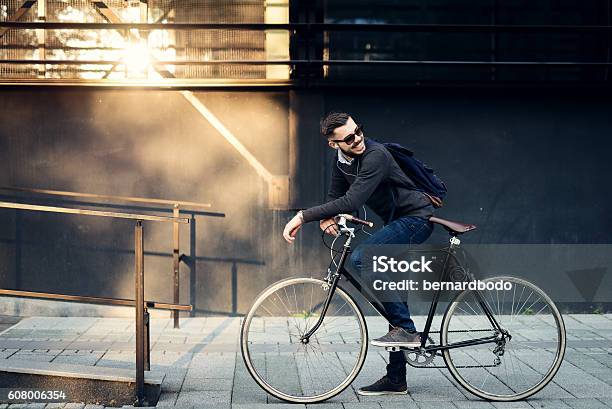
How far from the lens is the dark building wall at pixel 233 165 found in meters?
8.48

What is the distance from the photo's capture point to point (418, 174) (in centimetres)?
572

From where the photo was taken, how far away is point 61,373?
5555 mm

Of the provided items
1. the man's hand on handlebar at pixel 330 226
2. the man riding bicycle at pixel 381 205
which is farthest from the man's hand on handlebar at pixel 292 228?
the man's hand on handlebar at pixel 330 226

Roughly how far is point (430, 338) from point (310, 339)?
773 millimetres

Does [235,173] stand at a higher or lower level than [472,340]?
higher

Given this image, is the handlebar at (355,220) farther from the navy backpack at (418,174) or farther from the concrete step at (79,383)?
the concrete step at (79,383)

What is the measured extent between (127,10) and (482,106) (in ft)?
11.8

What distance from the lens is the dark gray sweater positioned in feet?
18.0

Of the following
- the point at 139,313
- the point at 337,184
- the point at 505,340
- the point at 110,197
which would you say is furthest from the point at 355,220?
the point at 110,197

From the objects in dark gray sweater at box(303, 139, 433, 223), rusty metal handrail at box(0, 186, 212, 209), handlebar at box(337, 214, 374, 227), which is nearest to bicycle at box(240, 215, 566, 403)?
handlebar at box(337, 214, 374, 227)

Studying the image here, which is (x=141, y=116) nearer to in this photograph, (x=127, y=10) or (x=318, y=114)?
(x=127, y=10)

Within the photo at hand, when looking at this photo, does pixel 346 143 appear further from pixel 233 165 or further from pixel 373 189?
pixel 233 165

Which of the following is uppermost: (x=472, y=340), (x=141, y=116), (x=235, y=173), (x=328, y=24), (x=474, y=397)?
(x=328, y=24)

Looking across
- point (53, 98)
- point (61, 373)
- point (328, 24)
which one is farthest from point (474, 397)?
point (53, 98)
